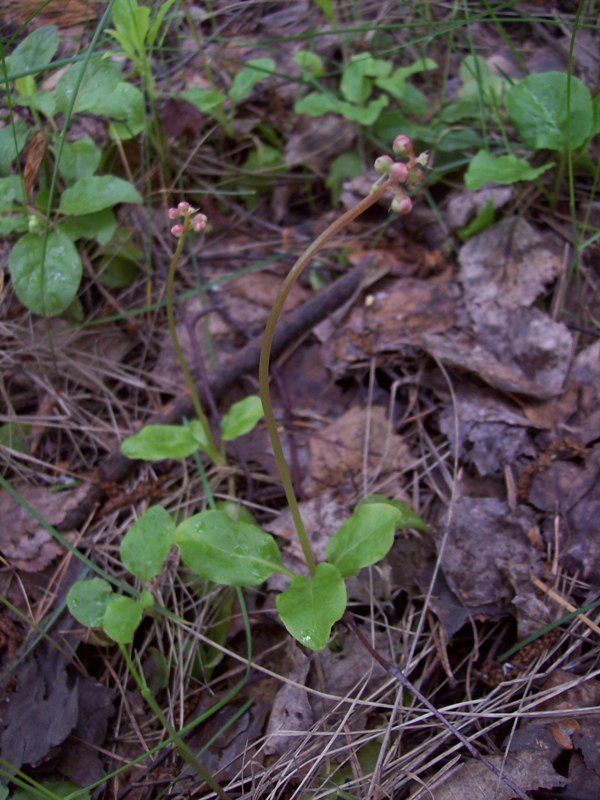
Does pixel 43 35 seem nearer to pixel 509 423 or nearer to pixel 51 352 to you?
pixel 51 352

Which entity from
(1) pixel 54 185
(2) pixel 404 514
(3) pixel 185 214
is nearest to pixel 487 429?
(2) pixel 404 514

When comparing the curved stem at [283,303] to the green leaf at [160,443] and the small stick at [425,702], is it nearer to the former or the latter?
the small stick at [425,702]

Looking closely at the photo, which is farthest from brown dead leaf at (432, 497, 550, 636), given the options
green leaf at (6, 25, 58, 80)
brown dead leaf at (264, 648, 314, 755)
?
green leaf at (6, 25, 58, 80)

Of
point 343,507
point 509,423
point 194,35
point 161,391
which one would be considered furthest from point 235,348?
point 194,35

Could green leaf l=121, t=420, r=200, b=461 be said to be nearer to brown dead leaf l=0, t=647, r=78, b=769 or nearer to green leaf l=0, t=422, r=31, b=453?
green leaf l=0, t=422, r=31, b=453

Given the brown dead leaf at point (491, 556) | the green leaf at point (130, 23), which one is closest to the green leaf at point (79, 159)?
the green leaf at point (130, 23)

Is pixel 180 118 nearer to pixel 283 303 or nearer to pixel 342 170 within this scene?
Result: pixel 342 170
